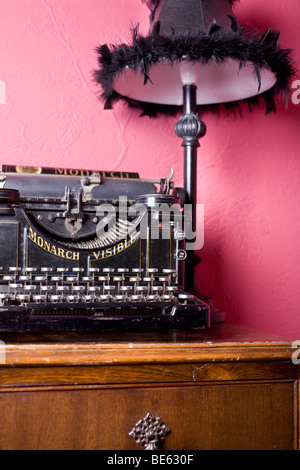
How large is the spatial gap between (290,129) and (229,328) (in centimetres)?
115

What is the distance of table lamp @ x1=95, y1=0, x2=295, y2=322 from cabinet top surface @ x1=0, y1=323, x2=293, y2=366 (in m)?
0.56

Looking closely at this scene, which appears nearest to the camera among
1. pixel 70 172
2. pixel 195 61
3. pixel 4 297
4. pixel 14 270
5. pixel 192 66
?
pixel 4 297

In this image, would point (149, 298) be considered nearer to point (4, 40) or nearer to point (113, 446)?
point (113, 446)

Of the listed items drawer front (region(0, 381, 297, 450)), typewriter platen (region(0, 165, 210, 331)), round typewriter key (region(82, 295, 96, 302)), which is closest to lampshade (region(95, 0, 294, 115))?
typewriter platen (region(0, 165, 210, 331))

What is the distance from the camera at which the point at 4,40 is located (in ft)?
6.46

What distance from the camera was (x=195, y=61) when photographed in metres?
1.66

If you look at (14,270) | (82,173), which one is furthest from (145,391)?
(82,173)

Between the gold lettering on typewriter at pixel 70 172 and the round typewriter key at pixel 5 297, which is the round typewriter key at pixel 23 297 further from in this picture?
the gold lettering on typewriter at pixel 70 172

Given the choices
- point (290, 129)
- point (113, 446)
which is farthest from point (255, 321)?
point (113, 446)

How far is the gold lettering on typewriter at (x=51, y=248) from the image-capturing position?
136 centimetres

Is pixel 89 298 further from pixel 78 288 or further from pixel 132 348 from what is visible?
pixel 132 348

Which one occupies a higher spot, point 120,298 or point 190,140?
point 190,140

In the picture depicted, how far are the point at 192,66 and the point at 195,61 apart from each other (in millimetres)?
116

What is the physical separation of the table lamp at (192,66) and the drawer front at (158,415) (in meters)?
0.63
